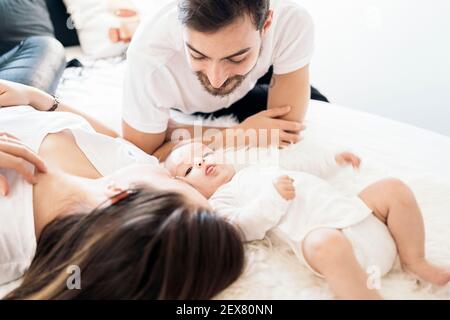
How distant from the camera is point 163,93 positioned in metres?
1.27

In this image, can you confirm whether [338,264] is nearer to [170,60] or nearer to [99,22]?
[170,60]

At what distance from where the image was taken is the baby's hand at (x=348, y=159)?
3.44 ft

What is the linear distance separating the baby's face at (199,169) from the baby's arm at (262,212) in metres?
0.15

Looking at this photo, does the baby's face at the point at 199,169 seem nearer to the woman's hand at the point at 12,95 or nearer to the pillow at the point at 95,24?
the woman's hand at the point at 12,95

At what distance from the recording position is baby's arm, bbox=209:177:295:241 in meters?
0.86

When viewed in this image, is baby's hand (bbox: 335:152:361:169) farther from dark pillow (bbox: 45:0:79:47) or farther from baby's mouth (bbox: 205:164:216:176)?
dark pillow (bbox: 45:0:79:47)

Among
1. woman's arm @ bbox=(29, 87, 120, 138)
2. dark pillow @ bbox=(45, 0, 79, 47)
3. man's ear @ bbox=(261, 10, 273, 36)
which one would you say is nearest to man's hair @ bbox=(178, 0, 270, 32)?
man's ear @ bbox=(261, 10, 273, 36)

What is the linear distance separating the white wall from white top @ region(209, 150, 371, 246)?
3.96 feet

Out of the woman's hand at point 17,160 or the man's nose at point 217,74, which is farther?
the man's nose at point 217,74

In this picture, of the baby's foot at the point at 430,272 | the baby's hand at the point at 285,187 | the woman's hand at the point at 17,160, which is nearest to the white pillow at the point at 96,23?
the woman's hand at the point at 17,160

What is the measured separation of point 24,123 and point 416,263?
97cm

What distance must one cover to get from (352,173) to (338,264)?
0.43 meters
